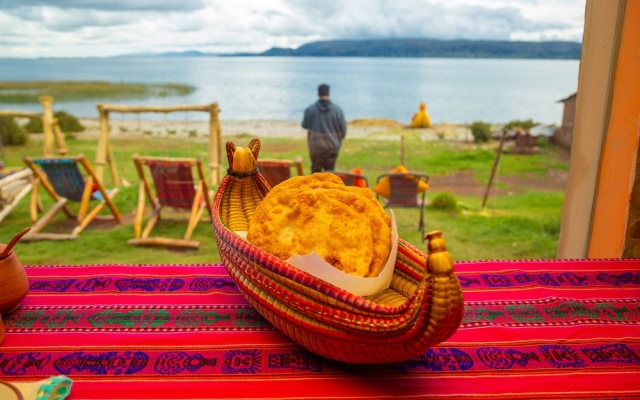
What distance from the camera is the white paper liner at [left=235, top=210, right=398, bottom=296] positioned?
3.89ft

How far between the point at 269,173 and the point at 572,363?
3.62 metres

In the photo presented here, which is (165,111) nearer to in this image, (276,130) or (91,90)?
(276,130)

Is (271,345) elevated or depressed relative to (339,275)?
depressed

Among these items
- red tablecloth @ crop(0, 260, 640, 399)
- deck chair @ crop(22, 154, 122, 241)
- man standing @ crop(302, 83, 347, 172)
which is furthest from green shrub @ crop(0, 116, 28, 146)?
red tablecloth @ crop(0, 260, 640, 399)

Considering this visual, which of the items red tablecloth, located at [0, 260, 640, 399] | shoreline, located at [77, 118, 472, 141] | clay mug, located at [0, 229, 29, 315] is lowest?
shoreline, located at [77, 118, 472, 141]

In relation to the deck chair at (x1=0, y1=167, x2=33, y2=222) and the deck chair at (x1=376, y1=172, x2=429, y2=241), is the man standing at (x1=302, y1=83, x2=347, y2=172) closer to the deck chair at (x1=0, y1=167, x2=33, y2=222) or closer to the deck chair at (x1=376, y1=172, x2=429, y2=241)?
the deck chair at (x1=376, y1=172, x2=429, y2=241)

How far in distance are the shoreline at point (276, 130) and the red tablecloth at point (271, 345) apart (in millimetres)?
10007

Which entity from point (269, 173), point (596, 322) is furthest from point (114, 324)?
point (269, 173)

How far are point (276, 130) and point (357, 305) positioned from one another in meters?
12.4

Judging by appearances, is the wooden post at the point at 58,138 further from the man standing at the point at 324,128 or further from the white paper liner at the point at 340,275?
the white paper liner at the point at 340,275

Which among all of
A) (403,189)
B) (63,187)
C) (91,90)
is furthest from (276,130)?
(91,90)

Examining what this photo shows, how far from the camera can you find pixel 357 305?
3.56ft

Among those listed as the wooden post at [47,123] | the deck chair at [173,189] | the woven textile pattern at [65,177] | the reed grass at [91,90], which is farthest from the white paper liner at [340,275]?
the reed grass at [91,90]

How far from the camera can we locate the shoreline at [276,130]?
1229cm
